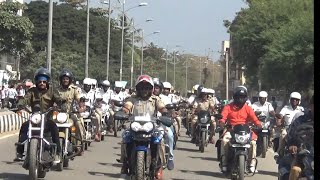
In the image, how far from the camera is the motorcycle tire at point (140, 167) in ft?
33.4

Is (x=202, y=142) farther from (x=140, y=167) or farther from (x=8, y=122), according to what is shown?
(x=140, y=167)

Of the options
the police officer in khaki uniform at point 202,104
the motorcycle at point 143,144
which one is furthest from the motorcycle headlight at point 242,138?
the police officer in khaki uniform at point 202,104

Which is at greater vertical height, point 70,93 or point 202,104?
point 70,93

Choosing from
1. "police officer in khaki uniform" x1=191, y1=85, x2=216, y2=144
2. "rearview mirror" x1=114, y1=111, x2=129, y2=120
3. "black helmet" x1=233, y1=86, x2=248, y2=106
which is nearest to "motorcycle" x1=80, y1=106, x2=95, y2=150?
"police officer in khaki uniform" x1=191, y1=85, x2=216, y2=144

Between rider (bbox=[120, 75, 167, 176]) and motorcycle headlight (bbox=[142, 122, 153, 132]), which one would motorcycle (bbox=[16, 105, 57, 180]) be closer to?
rider (bbox=[120, 75, 167, 176])

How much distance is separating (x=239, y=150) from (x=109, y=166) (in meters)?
3.67

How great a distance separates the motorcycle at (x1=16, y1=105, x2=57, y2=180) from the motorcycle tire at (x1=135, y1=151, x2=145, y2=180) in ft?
5.54

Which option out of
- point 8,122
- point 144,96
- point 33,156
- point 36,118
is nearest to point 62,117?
point 36,118

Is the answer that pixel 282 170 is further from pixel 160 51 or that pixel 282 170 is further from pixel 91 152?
pixel 160 51

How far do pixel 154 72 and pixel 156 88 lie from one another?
78380 millimetres

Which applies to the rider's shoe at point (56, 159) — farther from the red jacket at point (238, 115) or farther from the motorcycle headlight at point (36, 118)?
the red jacket at point (238, 115)

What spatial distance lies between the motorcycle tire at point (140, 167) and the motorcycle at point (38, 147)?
1.69 metres

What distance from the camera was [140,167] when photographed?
10180mm

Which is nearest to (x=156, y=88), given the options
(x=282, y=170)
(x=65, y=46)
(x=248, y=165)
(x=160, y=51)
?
(x=248, y=165)
